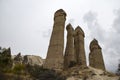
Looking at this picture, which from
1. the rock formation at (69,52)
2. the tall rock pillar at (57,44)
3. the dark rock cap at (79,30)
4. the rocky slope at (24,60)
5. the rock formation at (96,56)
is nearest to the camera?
the tall rock pillar at (57,44)

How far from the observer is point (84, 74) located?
31.1 m

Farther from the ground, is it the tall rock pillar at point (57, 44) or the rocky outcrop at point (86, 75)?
the tall rock pillar at point (57, 44)

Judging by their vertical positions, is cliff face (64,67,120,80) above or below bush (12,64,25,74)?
below

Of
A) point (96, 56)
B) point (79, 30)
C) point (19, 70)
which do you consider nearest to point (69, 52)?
point (79, 30)

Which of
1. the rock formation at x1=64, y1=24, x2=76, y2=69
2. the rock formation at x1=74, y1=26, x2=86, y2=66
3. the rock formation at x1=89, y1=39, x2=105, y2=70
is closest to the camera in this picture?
the rock formation at x1=64, y1=24, x2=76, y2=69

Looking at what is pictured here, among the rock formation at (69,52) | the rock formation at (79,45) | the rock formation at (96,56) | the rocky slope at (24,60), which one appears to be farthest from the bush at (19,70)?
the rock formation at (96,56)

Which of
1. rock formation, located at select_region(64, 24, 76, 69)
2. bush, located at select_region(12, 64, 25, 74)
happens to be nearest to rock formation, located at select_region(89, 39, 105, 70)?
rock formation, located at select_region(64, 24, 76, 69)

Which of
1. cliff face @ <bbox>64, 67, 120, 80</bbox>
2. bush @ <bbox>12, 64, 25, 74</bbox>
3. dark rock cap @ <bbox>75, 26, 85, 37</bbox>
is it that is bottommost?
cliff face @ <bbox>64, 67, 120, 80</bbox>

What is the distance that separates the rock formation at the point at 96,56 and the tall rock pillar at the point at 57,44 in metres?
11.5

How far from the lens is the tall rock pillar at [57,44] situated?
33.7 metres

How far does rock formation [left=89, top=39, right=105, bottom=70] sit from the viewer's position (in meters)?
44.8

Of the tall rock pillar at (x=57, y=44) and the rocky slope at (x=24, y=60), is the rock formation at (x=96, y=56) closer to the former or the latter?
the tall rock pillar at (x=57, y=44)

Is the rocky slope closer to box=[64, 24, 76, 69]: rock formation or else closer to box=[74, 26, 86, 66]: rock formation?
box=[64, 24, 76, 69]: rock formation

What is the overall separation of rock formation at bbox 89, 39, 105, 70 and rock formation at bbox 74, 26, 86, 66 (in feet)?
10.6
